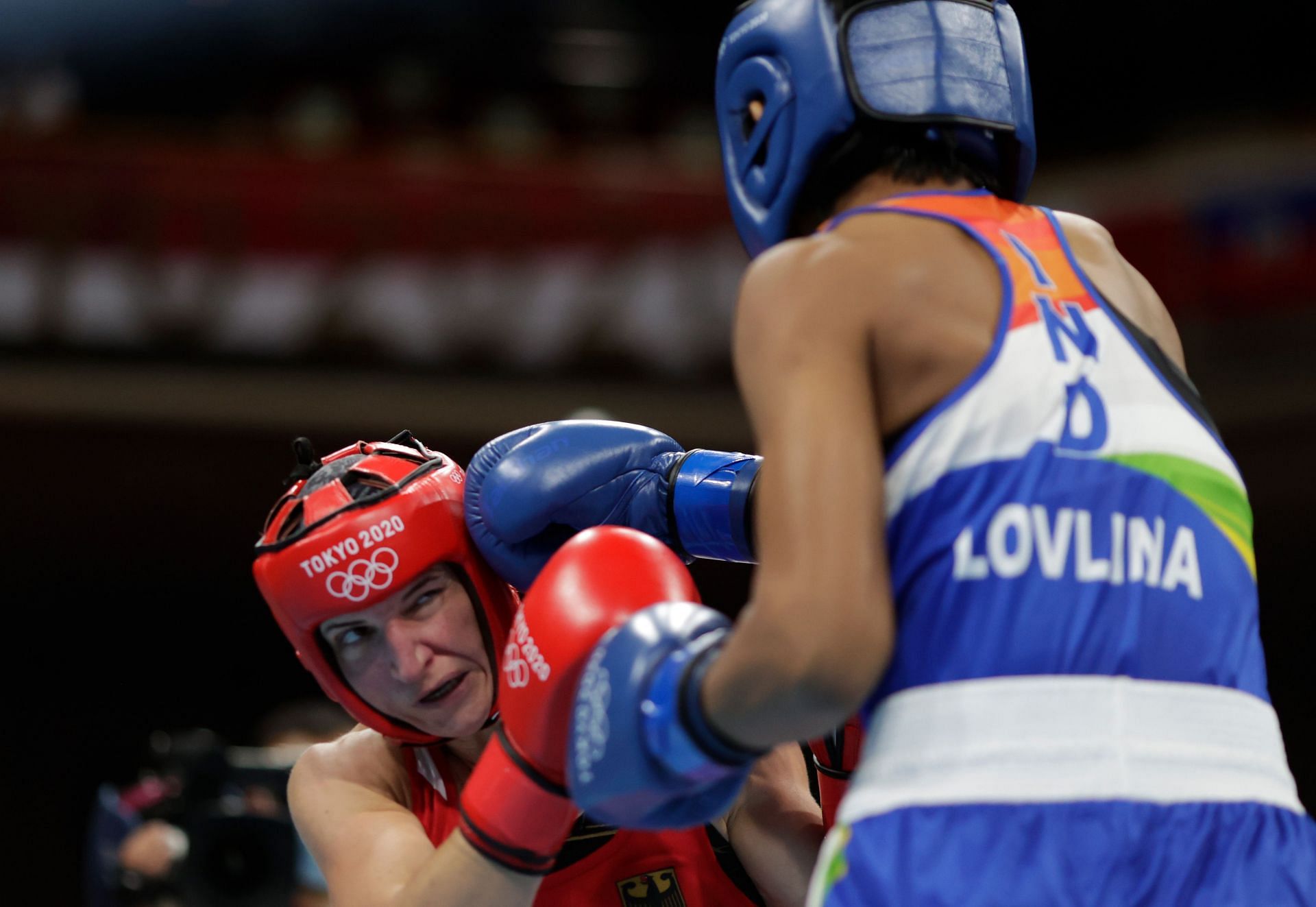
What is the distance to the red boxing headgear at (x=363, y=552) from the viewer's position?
2.06m

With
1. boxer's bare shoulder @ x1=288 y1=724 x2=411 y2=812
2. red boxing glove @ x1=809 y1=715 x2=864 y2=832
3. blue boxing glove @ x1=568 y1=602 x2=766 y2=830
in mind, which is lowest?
boxer's bare shoulder @ x1=288 y1=724 x2=411 y2=812

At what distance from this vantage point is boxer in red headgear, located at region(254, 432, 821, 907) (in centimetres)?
206

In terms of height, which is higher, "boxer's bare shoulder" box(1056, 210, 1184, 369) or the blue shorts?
"boxer's bare shoulder" box(1056, 210, 1184, 369)

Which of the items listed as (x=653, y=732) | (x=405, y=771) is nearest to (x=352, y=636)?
(x=405, y=771)

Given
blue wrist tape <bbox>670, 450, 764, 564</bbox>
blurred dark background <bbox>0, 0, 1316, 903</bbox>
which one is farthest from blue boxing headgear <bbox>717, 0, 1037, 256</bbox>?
blurred dark background <bbox>0, 0, 1316, 903</bbox>

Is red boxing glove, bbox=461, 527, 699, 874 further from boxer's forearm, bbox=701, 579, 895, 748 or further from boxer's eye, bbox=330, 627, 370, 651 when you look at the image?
boxer's eye, bbox=330, 627, 370, 651

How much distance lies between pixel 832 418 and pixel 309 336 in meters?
6.94

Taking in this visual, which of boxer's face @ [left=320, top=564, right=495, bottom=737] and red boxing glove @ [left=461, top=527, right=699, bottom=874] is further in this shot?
boxer's face @ [left=320, top=564, right=495, bottom=737]

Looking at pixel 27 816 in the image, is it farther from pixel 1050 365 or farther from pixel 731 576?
pixel 1050 365

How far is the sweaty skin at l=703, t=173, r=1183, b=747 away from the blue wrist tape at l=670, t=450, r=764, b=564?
2.02 ft

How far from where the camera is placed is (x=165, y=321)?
7770 millimetres

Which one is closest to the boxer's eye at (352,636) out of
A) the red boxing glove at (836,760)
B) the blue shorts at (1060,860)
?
the red boxing glove at (836,760)

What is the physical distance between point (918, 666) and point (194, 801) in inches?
112

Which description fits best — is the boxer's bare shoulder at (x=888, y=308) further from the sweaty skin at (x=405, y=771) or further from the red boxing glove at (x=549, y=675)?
the sweaty skin at (x=405, y=771)
